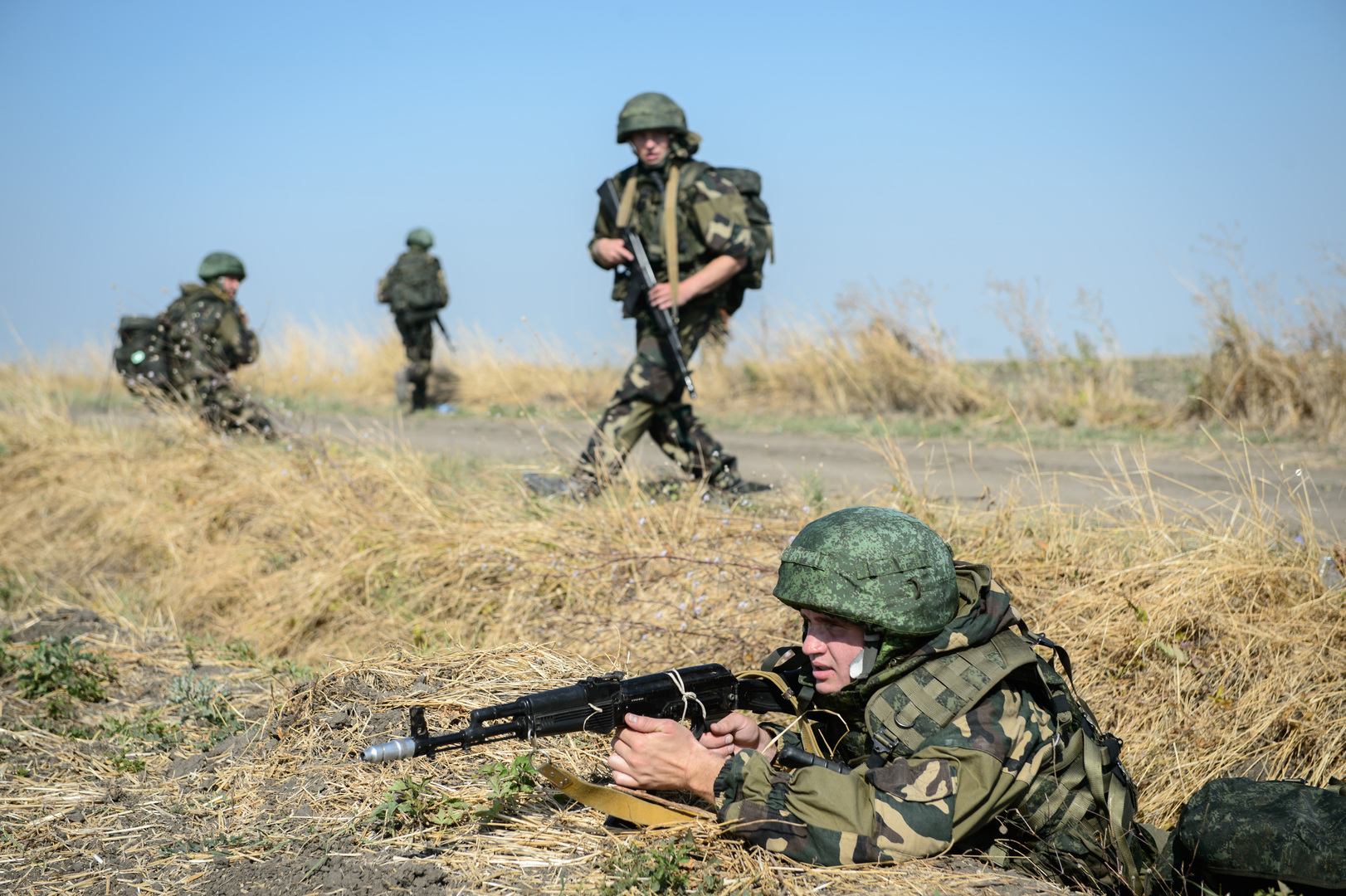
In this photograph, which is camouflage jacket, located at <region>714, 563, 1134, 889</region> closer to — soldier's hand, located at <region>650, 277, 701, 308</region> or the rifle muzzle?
the rifle muzzle

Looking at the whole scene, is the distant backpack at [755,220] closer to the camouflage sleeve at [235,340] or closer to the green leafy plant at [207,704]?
the green leafy plant at [207,704]

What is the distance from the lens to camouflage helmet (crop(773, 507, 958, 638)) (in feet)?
7.47

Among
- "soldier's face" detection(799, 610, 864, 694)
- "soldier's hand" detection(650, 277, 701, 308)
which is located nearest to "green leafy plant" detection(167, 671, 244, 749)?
"soldier's face" detection(799, 610, 864, 694)

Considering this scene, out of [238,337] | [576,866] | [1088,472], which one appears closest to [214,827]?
[576,866]

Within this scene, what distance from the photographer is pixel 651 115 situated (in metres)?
5.64

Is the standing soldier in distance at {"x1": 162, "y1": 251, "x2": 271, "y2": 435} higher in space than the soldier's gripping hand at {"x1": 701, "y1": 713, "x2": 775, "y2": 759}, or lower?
higher

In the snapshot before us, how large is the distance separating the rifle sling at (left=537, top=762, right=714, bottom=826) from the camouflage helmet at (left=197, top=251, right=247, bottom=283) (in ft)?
25.4

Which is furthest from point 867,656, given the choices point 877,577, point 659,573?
point 659,573

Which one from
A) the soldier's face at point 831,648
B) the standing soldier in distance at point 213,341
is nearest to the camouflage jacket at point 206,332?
the standing soldier in distance at point 213,341

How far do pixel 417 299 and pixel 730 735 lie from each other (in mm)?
11720

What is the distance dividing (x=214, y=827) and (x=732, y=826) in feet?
4.80

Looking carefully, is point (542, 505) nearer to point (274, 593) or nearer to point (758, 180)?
point (274, 593)

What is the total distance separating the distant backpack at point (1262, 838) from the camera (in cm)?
213

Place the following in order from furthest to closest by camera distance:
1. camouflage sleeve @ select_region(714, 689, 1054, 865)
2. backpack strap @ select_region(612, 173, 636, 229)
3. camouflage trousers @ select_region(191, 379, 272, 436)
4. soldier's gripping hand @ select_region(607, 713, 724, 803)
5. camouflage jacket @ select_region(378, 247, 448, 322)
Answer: camouflage jacket @ select_region(378, 247, 448, 322) < camouflage trousers @ select_region(191, 379, 272, 436) < backpack strap @ select_region(612, 173, 636, 229) < soldier's gripping hand @ select_region(607, 713, 724, 803) < camouflage sleeve @ select_region(714, 689, 1054, 865)
